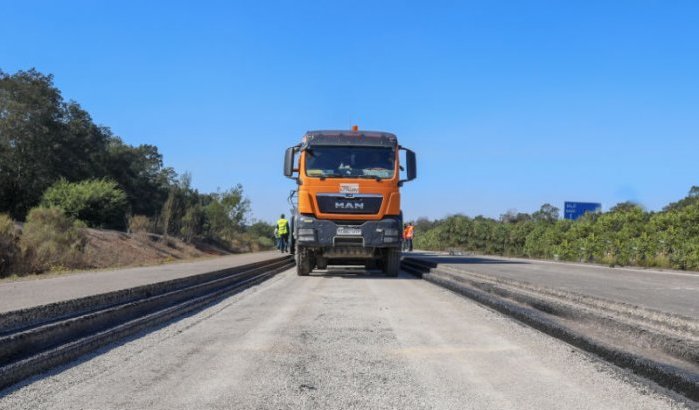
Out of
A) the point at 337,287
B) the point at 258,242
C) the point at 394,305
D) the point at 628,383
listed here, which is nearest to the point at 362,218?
the point at 337,287

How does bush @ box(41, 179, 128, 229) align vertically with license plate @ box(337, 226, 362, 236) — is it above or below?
above

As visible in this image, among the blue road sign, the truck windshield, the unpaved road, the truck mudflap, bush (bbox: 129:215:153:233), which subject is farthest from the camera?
the blue road sign

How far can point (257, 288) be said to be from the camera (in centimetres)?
1159

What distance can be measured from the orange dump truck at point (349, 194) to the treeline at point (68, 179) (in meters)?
11.9

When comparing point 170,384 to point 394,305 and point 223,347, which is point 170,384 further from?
point 394,305

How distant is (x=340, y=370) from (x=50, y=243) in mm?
16834

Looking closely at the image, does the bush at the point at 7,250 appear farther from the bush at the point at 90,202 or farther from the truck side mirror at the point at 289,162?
the bush at the point at 90,202

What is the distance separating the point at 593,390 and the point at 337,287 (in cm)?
801

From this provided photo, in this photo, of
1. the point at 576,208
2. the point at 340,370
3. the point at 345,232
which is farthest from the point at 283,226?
the point at 340,370

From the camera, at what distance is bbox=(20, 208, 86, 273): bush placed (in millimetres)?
16248

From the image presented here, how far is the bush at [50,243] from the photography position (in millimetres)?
16248

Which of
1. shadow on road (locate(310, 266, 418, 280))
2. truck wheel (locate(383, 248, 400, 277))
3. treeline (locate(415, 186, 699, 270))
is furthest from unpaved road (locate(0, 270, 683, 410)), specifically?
treeline (locate(415, 186, 699, 270))

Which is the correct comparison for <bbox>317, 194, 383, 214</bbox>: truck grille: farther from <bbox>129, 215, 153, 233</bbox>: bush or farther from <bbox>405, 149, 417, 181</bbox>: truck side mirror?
<bbox>129, 215, 153, 233</bbox>: bush

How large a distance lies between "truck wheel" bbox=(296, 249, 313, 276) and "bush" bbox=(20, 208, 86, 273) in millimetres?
7123
